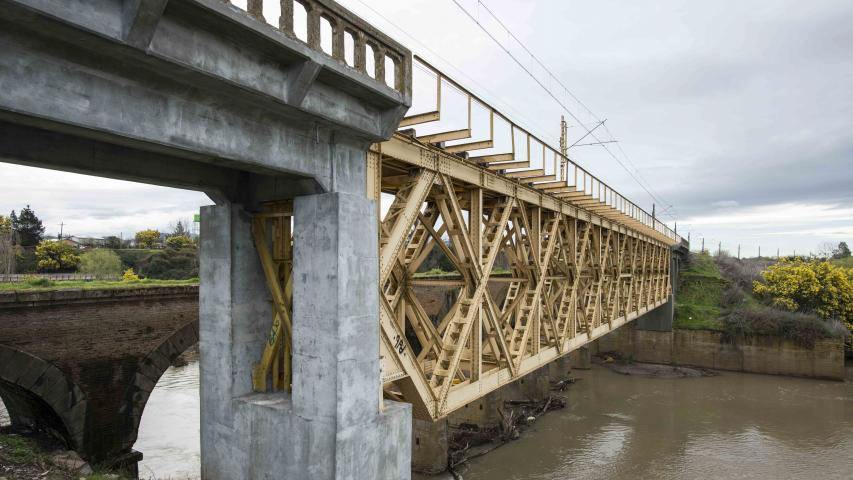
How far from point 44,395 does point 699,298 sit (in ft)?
138

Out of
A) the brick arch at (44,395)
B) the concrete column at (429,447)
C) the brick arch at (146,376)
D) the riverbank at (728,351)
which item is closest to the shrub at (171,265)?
the brick arch at (146,376)

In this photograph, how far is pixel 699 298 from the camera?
134 ft

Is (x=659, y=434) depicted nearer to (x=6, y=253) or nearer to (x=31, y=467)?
(x=31, y=467)

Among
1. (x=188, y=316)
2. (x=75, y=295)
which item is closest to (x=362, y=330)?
(x=75, y=295)

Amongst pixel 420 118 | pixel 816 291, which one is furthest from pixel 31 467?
pixel 816 291

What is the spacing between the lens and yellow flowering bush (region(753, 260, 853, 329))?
3503 cm

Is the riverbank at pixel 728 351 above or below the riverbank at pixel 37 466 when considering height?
below

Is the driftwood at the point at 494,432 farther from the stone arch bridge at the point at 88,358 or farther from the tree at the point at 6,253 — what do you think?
the tree at the point at 6,253

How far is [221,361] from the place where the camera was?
6270mm

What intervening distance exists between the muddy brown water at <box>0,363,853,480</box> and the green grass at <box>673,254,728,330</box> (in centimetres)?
601

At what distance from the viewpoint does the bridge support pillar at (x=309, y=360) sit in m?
5.29

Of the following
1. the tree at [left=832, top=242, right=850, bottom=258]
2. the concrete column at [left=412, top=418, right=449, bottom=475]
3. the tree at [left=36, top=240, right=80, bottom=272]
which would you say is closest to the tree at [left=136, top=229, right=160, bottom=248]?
the tree at [left=36, top=240, right=80, bottom=272]

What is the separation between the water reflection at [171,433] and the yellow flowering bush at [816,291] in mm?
37903

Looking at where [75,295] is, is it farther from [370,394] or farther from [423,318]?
[370,394]
